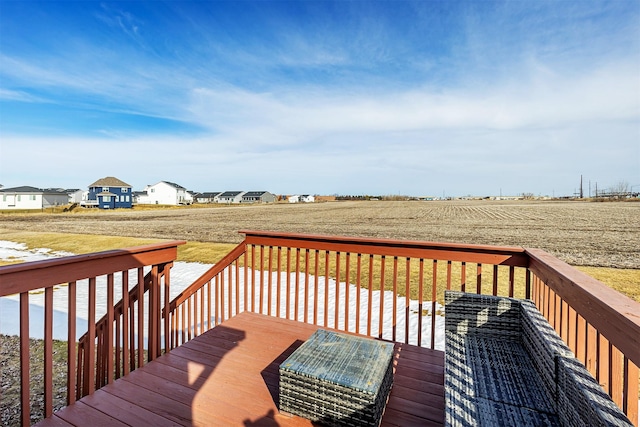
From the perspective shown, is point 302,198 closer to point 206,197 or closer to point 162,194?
point 206,197

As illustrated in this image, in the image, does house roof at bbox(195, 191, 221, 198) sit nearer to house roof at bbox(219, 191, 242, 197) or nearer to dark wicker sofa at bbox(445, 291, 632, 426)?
house roof at bbox(219, 191, 242, 197)

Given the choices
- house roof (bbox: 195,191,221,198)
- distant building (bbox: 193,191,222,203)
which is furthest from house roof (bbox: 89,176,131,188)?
house roof (bbox: 195,191,221,198)

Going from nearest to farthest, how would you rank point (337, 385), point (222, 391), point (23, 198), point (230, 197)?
point (337, 385), point (222, 391), point (23, 198), point (230, 197)

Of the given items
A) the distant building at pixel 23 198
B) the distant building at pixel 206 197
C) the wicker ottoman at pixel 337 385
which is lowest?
the wicker ottoman at pixel 337 385

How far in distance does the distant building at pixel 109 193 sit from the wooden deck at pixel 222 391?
4658 centimetres

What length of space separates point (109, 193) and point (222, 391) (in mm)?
47305

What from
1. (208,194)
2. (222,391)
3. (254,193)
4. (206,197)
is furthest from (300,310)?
(208,194)

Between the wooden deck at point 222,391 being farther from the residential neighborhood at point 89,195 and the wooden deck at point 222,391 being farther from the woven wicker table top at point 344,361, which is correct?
the residential neighborhood at point 89,195

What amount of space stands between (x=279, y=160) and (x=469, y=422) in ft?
116

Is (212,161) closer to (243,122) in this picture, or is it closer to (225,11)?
(243,122)

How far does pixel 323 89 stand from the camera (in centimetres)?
1488

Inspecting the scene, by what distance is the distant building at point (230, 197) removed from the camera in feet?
234

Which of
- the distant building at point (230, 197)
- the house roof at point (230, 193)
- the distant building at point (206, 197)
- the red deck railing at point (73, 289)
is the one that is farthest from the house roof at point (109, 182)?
the red deck railing at point (73, 289)

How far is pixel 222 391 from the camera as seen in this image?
6.14 feet
